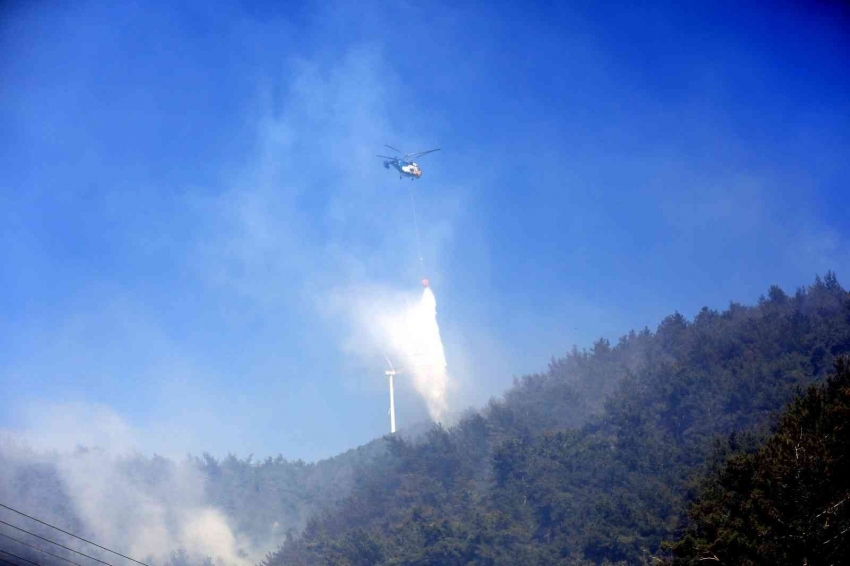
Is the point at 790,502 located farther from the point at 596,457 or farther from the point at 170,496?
the point at 170,496

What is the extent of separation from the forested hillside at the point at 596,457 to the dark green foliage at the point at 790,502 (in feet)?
70.5

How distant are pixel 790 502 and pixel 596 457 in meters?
62.4

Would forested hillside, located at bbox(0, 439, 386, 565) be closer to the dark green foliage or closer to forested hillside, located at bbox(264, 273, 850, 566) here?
forested hillside, located at bbox(264, 273, 850, 566)

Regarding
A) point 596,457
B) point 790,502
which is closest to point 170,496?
point 596,457

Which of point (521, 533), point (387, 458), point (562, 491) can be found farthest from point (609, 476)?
point (387, 458)

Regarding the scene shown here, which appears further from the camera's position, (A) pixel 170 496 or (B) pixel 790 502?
(A) pixel 170 496

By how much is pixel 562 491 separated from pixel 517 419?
26.2 meters

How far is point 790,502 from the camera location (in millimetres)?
38469

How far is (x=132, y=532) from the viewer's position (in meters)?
117

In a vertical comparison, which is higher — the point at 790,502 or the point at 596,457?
the point at 596,457

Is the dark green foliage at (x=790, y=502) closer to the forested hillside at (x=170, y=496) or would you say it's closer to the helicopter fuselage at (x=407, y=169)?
the helicopter fuselage at (x=407, y=169)

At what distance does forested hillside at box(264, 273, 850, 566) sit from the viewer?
270 ft

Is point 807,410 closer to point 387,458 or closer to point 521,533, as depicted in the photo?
point 521,533

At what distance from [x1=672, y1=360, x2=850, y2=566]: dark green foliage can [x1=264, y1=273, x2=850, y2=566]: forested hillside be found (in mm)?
21475
